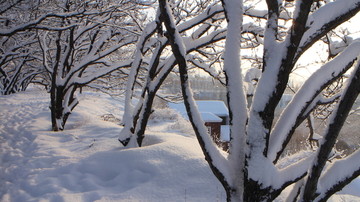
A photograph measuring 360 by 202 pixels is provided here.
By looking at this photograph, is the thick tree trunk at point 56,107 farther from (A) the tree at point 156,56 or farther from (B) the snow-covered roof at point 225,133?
(B) the snow-covered roof at point 225,133

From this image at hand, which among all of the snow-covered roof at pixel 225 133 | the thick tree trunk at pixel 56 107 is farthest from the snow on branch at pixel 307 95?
the snow-covered roof at pixel 225 133

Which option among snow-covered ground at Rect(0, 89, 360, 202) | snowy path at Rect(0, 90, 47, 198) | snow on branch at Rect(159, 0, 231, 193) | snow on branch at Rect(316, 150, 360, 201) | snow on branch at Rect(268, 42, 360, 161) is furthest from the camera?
snowy path at Rect(0, 90, 47, 198)

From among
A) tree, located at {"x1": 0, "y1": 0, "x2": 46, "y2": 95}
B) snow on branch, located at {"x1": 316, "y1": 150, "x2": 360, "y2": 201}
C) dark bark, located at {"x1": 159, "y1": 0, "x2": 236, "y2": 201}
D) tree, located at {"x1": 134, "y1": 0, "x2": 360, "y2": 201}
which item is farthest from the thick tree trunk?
snow on branch, located at {"x1": 316, "y1": 150, "x2": 360, "y2": 201}

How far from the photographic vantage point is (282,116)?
85.0 inches

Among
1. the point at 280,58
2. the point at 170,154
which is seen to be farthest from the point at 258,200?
the point at 170,154

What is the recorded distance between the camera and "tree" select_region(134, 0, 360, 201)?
5.65 ft

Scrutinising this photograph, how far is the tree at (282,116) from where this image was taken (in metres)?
1.72

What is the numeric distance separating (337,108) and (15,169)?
519 cm

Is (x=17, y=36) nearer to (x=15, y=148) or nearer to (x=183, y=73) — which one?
(x=15, y=148)

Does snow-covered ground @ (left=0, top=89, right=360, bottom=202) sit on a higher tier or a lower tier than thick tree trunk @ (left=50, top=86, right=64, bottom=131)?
lower

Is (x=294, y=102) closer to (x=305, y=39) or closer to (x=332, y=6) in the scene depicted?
(x=305, y=39)

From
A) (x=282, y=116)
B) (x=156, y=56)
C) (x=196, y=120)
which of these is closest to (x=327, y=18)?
(x=282, y=116)

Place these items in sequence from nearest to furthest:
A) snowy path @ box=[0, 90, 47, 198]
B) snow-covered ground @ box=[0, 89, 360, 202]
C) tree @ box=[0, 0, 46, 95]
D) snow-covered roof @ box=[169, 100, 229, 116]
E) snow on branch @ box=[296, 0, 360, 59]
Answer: snow on branch @ box=[296, 0, 360, 59] → snow-covered ground @ box=[0, 89, 360, 202] → snowy path @ box=[0, 90, 47, 198] → tree @ box=[0, 0, 46, 95] → snow-covered roof @ box=[169, 100, 229, 116]

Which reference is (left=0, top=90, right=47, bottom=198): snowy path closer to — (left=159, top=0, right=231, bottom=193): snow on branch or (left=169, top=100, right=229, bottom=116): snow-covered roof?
(left=159, top=0, right=231, bottom=193): snow on branch
